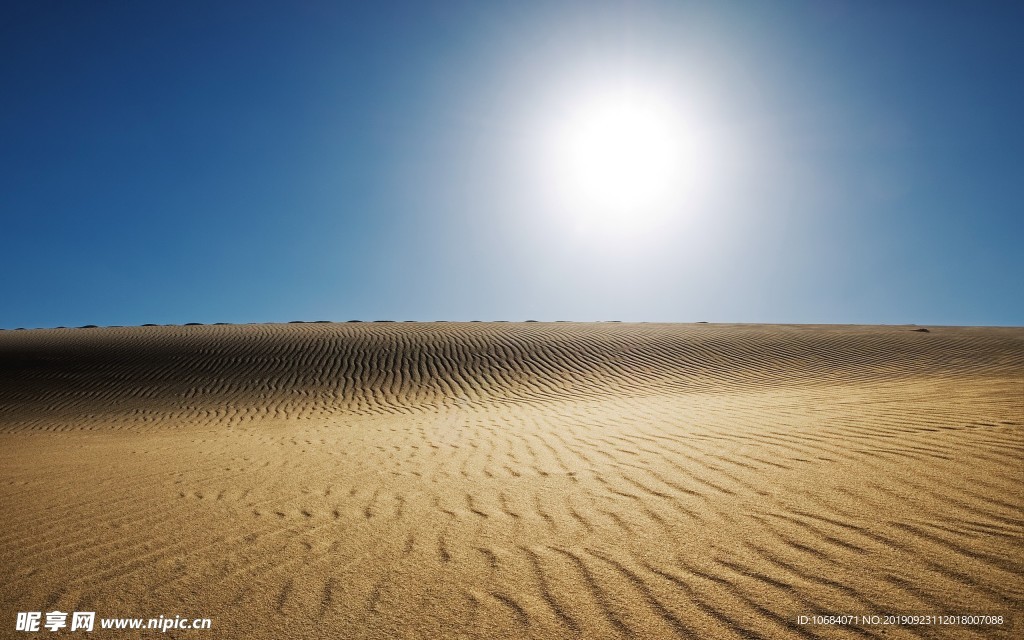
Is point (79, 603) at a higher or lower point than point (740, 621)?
lower

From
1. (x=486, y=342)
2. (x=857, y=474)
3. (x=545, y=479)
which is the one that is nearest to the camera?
(x=857, y=474)

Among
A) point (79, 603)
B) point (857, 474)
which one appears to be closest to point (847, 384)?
point (857, 474)

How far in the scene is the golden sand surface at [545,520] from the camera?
2375mm

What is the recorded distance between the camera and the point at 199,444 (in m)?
7.55

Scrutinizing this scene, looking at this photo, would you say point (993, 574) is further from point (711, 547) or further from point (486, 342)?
point (486, 342)

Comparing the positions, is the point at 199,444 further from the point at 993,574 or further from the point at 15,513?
the point at 993,574

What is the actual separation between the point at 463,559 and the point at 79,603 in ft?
6.65

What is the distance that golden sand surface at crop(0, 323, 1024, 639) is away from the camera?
7.79ft

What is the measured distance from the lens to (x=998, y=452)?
4.05m

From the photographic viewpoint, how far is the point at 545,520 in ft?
11.5

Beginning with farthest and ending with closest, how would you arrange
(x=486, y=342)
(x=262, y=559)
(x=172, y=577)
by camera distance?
(x=486, y=342), (x=262, y=559), (x=172, y=577)

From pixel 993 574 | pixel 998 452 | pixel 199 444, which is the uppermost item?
pixel 998 452

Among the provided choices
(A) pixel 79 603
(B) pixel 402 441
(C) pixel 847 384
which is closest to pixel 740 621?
(A) pixel 79 603

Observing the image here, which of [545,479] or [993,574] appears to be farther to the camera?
[545,479]
